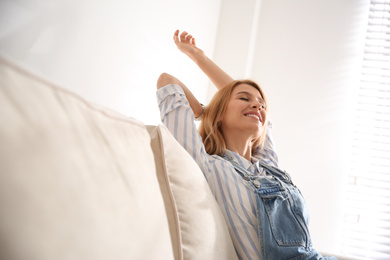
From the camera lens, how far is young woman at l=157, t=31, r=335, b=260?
0.99m

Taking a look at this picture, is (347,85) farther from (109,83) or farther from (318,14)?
(109,83)

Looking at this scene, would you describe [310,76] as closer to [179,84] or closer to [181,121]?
[179,84]

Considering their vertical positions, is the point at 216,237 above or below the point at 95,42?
below

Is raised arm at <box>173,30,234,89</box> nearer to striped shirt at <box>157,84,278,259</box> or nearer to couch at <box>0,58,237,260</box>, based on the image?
striped shirt at <box>157,84,278,259</box>

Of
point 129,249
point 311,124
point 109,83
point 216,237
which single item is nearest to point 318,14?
point 311,124

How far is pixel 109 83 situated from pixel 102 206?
92 centimetres

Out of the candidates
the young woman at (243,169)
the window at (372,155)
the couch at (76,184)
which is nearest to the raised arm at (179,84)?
the young woman at (243,169)

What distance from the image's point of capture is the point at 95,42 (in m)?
1.19

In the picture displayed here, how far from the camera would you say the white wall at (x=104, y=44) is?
0.91 metres

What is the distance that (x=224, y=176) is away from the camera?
1090 millimetres

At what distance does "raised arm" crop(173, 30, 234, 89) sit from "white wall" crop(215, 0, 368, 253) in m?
0.71

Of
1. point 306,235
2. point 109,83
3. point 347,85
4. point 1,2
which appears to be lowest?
point 306,235

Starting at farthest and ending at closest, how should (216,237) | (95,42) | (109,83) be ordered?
(109,83) < (95,42) < (216,237)

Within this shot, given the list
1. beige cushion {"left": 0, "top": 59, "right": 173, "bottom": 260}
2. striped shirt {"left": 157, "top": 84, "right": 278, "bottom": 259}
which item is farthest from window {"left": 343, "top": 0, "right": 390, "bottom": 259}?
beige cushion {"left": 0, "top": 59, "right": 173, "bottom": 260}
